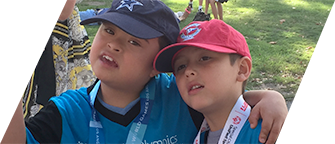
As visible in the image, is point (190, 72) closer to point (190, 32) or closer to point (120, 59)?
point (190, 32)

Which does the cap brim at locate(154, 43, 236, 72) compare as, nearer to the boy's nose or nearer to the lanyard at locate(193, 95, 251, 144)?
the boy's nose

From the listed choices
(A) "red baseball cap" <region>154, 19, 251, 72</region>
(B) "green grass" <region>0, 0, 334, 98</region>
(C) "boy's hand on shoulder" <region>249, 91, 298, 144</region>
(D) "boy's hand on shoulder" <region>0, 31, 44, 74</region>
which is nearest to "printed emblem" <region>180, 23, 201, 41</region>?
(A) "red baseball cap" <region>154, 19, 251, 72</region>

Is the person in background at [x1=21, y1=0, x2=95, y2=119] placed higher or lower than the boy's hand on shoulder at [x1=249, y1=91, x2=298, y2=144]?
lower

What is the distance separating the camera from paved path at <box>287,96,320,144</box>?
147 inches

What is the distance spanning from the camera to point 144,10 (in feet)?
5.48

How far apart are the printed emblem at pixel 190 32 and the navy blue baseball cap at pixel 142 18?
0.19 ft

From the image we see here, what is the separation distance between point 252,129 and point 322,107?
0.36 meters

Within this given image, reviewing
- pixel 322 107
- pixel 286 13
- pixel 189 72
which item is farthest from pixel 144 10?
pixel 286 13

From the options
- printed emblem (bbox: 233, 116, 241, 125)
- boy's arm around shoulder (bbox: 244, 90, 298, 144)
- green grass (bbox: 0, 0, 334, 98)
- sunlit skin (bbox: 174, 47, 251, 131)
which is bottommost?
green grass (bbox: 0, 0, 334, 98)

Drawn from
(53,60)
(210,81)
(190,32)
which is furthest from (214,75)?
(53,60)

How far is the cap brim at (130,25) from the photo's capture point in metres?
1.57

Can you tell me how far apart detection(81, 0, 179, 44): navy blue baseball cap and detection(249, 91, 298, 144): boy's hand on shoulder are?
23.7 inches

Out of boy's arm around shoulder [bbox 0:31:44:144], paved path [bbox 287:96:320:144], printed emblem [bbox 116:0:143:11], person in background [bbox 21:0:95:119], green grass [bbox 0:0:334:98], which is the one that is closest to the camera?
boy's arm around shoulder [bbox 0:31:44:144]

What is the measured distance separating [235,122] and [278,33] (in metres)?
6.86
